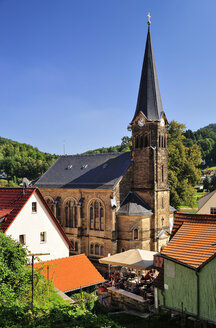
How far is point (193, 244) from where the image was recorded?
52.0 ft

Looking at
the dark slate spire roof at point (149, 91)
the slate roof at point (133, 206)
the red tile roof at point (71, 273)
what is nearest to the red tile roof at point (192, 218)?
the red tile roof at point (71, 273)

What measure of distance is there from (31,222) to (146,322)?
26.3 feet

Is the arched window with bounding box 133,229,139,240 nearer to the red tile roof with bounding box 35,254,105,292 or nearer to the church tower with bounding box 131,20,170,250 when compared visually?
the church tower with bounding box 131,20,170,250

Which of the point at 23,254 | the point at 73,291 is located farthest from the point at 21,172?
the point at 23,254

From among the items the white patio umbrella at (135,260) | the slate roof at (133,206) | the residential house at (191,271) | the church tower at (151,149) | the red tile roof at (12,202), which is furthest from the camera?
the church tower at (151,149)

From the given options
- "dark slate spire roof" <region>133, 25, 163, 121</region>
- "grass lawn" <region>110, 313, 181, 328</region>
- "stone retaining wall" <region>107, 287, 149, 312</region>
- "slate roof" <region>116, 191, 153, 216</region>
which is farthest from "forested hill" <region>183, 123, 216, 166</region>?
"grass lawn" <region>110, 313, 181, 328</region>

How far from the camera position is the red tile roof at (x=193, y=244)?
48.3 ft

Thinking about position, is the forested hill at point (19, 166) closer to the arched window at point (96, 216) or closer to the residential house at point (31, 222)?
the arched window at point (96, 216)

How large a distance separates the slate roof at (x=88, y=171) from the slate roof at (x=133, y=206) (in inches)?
96.5

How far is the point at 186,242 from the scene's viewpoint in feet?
53.1

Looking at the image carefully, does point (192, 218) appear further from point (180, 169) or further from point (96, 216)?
point (180, 169)

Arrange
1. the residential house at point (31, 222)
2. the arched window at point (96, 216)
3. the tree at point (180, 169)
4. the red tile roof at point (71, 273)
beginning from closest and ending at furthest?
1. the residential house at point (31, 222)
2. the red tile roof at point (71, 273)
3. the arched window at point (96, 216)
4. the tree at point (180, 169)

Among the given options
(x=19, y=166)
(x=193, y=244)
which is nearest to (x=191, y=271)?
(x=193, y=244)

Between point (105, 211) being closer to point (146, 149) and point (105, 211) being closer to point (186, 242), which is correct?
point (146, 149)
